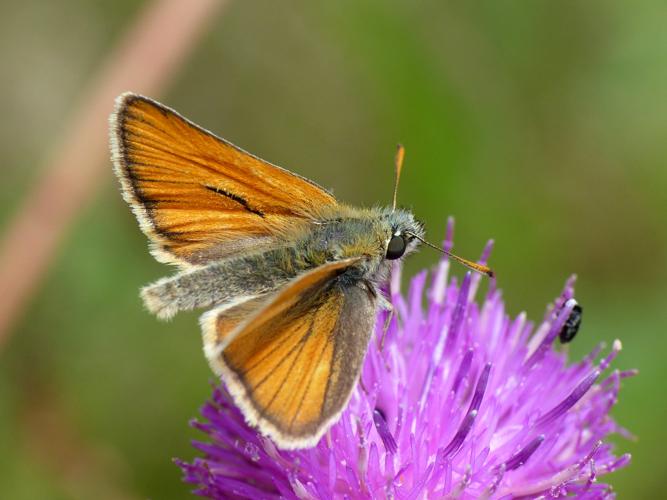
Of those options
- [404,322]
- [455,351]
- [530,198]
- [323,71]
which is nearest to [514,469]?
[455,351]

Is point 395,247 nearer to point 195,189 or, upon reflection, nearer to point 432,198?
point 195,189

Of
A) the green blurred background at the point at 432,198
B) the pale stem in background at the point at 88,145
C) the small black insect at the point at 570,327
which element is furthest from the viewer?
the green blurred background at the point at 432,198

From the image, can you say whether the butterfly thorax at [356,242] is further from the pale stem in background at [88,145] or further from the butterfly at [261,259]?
the pale stem in background at [88,145]

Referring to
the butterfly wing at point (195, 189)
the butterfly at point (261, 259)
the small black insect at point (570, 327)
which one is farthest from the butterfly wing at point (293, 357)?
the small black insect at point (570, 327)

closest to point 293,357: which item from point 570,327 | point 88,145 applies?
point 570,327

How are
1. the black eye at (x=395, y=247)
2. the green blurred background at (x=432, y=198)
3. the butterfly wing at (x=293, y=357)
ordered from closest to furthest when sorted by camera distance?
the butterfly wing at (x=293, y=357)
the black eye at (x=395, y=247)
the green blurred background at (x=432, y=198)

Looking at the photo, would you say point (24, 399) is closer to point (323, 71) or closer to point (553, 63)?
point (323, 71)

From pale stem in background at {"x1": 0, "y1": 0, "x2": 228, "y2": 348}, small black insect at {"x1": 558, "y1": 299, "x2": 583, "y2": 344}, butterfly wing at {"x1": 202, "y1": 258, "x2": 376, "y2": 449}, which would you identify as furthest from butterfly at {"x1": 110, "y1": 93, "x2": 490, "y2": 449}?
pale stem in background at {"x1": 0, "y1": 0, "x2": 228, "y2": 348}
